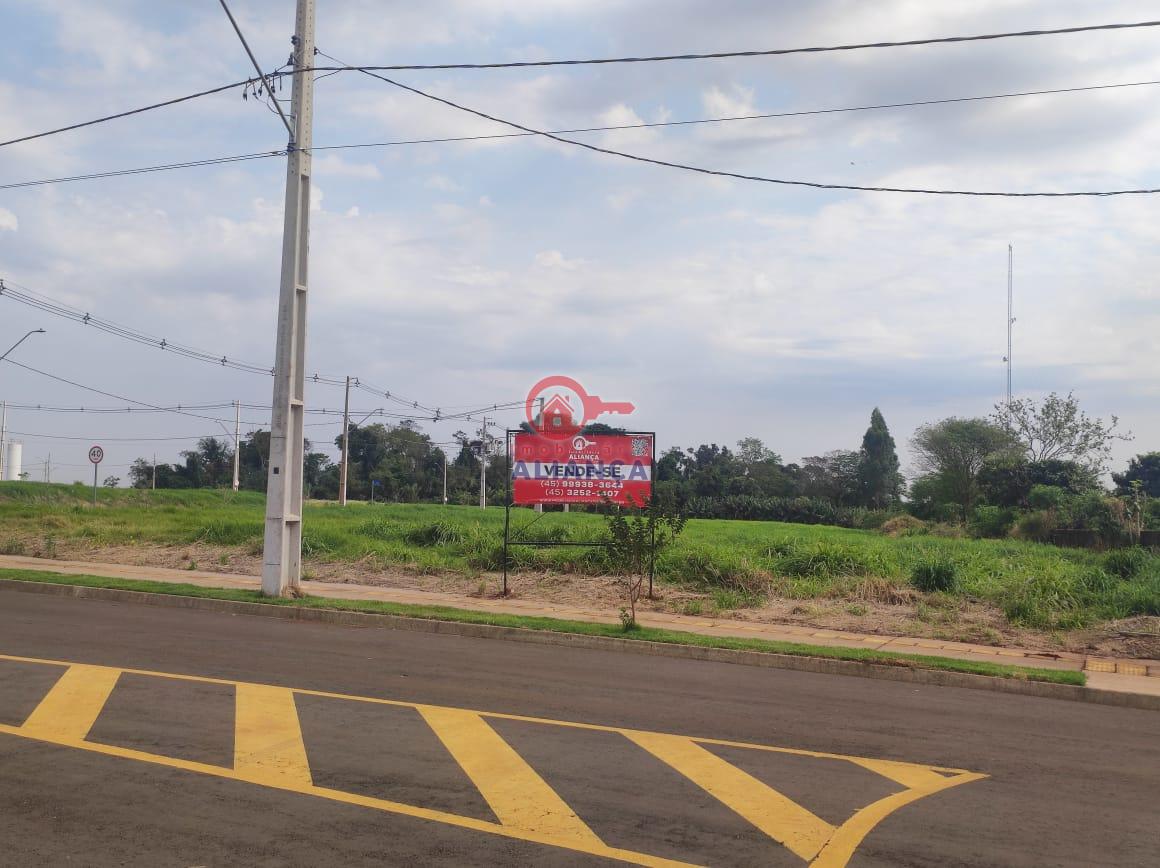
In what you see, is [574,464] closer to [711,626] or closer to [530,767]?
[711,626]

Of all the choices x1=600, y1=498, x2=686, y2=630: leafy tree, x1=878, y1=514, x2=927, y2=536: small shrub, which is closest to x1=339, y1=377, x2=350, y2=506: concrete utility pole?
x1=878, y1=514, x2=927, y2=536: small shrub

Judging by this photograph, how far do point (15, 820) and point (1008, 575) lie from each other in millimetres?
16452

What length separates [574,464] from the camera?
18781 mm

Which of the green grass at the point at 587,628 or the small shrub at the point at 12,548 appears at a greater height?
the small shrub at the point at 12,548

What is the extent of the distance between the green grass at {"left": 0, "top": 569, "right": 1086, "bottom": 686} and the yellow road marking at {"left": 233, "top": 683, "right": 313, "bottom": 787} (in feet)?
19.3

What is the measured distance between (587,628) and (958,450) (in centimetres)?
6742

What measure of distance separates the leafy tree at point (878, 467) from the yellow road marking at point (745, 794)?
84.2 meters

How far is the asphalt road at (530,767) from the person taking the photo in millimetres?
5441

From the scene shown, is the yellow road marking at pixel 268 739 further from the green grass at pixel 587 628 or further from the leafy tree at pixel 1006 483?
the leafy tree at pixel 1006 483

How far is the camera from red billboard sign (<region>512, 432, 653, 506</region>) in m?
18.7

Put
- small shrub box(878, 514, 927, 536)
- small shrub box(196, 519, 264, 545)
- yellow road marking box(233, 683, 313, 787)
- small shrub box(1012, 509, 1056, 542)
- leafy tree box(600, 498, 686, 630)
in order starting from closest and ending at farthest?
yellow road marking box(233, 683, 313, 787) → leafy tree box(600, 498, 686, 630) → small shrub box(196, 519, 264, 545) → small shrub box(1012, 509, 1056, 542) → small shrub box(878, 514, 927, 536)

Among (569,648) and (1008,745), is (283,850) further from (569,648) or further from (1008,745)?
(569,648)

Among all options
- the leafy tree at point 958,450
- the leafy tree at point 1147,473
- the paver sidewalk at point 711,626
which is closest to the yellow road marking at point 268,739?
the paver sidewalk at point 711,626

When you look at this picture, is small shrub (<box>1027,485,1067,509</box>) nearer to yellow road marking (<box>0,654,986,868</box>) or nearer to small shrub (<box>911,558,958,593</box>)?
small shrub (<box>911,558,958,593</box>)
